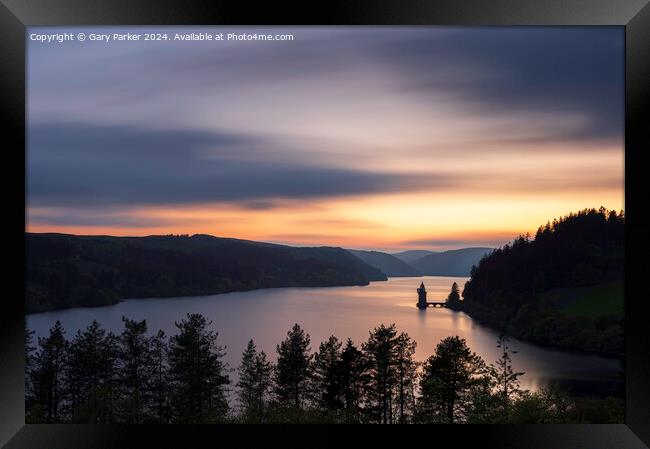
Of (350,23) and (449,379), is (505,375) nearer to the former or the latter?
(449,379)

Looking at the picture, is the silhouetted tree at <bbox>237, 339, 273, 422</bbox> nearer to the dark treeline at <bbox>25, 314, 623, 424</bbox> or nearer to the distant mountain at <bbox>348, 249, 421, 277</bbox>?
the dark treeline at <bbox>25, 314, 623, 424</bbox>

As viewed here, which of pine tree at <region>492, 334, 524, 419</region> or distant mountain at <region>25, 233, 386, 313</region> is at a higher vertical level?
distant mountain at <region>25, 233, 386, 313</region>

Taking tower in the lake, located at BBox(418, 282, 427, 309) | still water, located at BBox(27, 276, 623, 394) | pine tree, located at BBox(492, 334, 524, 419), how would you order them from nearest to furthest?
still water, located at BBox(27, 276, 623, 394), pine tree, located at BBox(492, 334, 524, 419), tower in the lake, located at BBox(418, 282, 427, 309)

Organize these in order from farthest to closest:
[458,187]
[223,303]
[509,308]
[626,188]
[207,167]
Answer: [223,303] < [509,308] < [207,167] < [458,187] < [626,188]

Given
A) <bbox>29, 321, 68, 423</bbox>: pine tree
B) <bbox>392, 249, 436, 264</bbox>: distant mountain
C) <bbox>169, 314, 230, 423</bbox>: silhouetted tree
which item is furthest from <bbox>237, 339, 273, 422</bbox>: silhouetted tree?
<bbox>392, 249, 436, 264</bbox>: distant mountain

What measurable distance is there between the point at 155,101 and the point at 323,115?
3.29m

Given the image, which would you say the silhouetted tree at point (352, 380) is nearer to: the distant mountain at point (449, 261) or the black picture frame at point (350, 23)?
the distant mountain at point (449, 261)

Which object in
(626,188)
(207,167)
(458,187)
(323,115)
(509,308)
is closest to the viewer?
(626,188)

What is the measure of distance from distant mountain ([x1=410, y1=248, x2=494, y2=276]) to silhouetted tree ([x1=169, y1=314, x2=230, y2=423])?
5548 mm

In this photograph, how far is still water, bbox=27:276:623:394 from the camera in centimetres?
1184

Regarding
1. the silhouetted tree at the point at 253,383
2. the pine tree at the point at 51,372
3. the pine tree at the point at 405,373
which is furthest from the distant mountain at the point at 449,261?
the pine tree at the point at 51,372

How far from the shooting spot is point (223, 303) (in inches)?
607

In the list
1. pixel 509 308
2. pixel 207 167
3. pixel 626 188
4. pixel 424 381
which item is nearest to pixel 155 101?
pixel 207 167

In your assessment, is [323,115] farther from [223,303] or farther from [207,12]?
[223,303]
